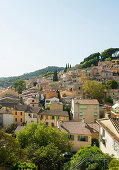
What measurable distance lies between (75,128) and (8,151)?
1350cm

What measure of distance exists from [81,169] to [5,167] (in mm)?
8186

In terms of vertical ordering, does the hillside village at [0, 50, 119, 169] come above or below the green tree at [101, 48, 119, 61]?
below

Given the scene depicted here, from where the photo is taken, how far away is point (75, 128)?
24.4m

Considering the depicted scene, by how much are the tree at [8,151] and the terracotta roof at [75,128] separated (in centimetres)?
1094

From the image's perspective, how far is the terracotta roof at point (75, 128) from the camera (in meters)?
23.3

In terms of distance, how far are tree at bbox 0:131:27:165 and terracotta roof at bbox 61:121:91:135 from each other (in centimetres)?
1094

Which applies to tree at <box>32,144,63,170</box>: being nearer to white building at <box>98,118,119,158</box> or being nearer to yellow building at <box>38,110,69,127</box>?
white building at <box>98,118,119,158</box>

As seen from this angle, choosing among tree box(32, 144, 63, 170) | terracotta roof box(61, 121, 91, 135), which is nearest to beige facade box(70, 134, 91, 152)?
terracotta roof box(61, 121, 91, 135)

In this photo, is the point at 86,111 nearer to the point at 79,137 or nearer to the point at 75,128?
the point at 75,128

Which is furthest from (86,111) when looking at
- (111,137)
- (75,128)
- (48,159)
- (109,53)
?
(109,53)

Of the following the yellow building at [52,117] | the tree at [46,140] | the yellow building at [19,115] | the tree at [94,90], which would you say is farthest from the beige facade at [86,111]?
the tree at [46,140]

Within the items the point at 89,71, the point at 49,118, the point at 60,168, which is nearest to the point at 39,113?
the point at 49,118

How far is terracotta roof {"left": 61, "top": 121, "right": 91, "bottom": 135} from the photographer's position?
23.3 metres

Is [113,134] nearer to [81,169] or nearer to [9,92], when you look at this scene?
[81,169]
